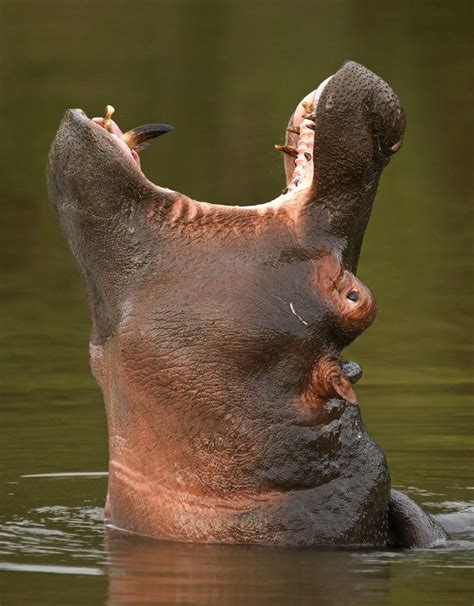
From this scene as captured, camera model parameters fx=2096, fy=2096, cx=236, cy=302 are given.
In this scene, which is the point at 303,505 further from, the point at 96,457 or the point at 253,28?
the point at 253,28

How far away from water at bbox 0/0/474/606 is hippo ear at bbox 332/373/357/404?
48 centimetres

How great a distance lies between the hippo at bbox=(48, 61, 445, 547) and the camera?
20.7 feet

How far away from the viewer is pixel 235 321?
627cm

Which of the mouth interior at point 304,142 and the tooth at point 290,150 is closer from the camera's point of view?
the mouth interior at point 304,142

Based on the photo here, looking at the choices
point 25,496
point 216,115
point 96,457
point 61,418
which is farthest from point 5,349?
point 216,115

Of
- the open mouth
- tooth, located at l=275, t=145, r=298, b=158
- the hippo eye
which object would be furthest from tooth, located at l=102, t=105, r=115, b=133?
the hippo eye

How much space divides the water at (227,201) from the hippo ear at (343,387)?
484 millimetres

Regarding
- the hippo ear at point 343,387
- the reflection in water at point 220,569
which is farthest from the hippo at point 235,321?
the reflection in water at point 220,569

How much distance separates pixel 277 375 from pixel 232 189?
1159cm

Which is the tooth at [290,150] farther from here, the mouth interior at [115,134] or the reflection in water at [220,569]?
the reflection in water at [220,569]

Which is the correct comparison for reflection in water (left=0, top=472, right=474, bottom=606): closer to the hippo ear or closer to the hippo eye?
the hippo ear

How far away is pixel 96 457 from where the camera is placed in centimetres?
860

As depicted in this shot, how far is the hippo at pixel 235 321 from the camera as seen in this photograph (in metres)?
6.31

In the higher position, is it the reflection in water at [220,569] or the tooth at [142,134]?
the tooth at [142,134]
